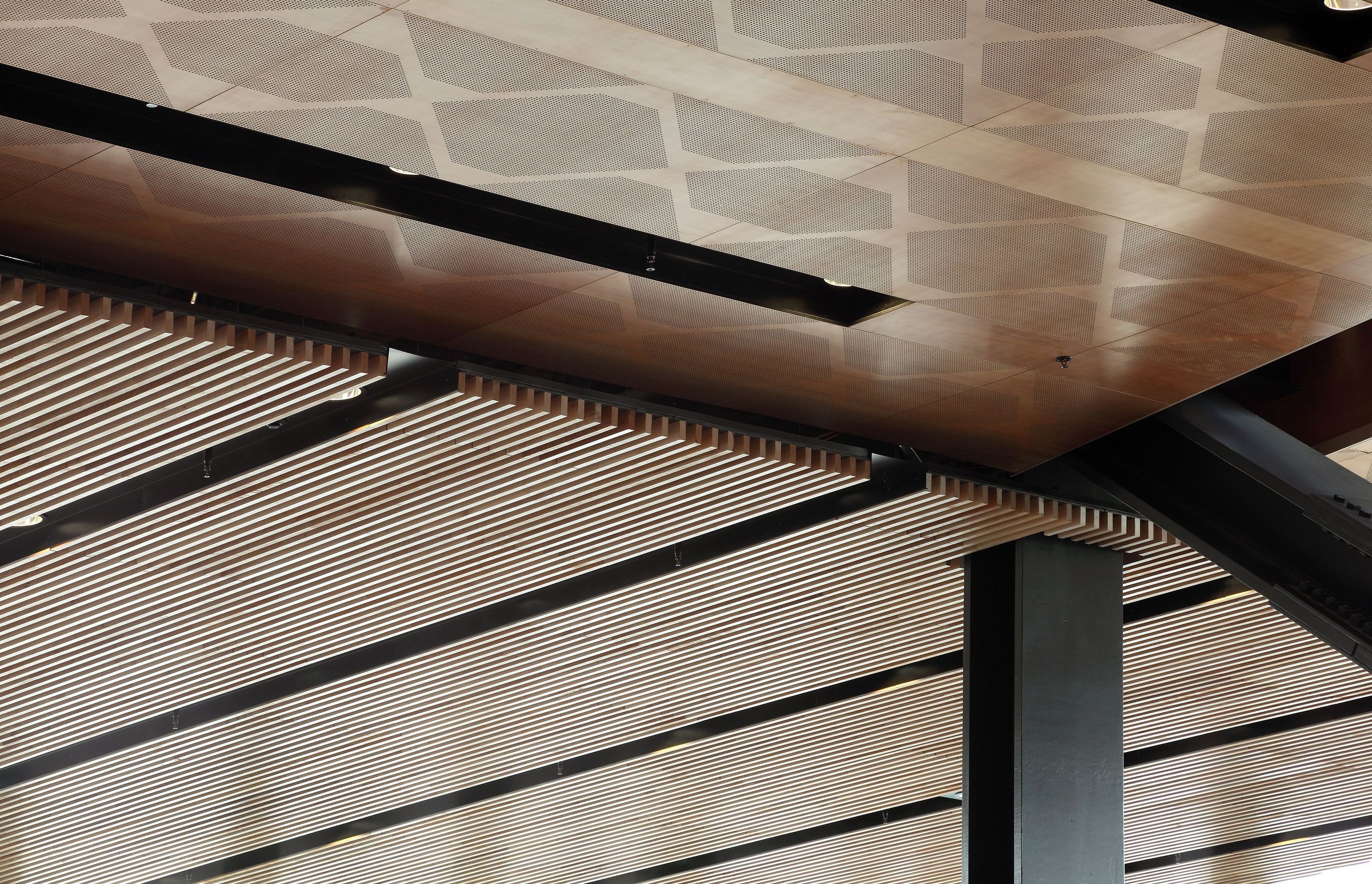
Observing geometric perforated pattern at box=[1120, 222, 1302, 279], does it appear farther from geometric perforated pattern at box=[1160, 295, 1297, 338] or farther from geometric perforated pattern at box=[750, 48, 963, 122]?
geometric perforated pattern at box=[750, 48, 963, 122]

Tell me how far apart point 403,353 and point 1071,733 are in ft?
14.2

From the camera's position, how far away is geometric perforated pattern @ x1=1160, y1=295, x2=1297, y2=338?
7.39m

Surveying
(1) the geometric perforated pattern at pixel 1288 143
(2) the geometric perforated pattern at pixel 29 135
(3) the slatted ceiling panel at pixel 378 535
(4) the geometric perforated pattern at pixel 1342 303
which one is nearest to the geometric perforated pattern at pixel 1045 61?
(1) the geometric perforated pattern at pixel 1288 143

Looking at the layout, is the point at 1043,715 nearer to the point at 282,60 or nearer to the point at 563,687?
the point at 563,687

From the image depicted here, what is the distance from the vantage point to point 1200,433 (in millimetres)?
8805

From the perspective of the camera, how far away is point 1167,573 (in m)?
10.2

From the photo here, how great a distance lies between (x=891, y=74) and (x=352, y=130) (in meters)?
2.03

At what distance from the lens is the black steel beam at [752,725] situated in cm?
1134

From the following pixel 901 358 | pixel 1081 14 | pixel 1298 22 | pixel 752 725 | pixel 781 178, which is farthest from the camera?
pixel 752 725

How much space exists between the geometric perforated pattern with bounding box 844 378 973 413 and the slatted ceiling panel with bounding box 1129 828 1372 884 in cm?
864

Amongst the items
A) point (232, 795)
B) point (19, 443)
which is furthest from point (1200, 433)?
point (232, 795)

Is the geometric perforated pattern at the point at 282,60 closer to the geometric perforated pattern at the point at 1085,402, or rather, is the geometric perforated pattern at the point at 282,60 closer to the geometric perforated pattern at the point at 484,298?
the geometric perforated pattern at the point at 484,298

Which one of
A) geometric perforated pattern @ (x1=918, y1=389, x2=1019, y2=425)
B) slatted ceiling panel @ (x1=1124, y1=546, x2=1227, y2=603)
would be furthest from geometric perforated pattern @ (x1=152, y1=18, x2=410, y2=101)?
slatted ceiling panel @ (x1=1124, y1=546, x2=1227, y2=603)

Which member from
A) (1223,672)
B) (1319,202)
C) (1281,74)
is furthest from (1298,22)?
(1223,672)
